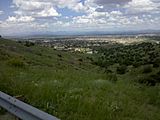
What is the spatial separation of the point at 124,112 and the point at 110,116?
33.7 inches

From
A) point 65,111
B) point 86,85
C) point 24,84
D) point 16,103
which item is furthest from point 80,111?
point 86,85

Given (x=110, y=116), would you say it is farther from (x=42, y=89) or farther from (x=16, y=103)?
(x=42, y=89)

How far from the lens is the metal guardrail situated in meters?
5.15

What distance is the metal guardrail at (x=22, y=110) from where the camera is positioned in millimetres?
5152

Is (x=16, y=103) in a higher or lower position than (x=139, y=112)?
higher

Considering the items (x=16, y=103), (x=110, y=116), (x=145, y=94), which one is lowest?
(x=145, y=94)

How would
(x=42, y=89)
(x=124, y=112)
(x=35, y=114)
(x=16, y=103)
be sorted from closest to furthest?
1. (x=35, y=114)
2. (x=16, y=103)
3. (x=124, y=112)
4. (x=42, y=89)

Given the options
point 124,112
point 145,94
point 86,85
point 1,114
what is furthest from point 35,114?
point 145,94

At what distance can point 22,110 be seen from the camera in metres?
5.99

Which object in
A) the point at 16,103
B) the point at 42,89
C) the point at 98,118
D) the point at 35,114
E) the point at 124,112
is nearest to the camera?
the point at 35,114

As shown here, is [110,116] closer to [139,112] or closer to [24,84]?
[139,112]

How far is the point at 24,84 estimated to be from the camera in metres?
9.37

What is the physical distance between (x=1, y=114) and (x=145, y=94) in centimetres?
582

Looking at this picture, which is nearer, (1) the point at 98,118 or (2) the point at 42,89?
(1) the point at 98,118
